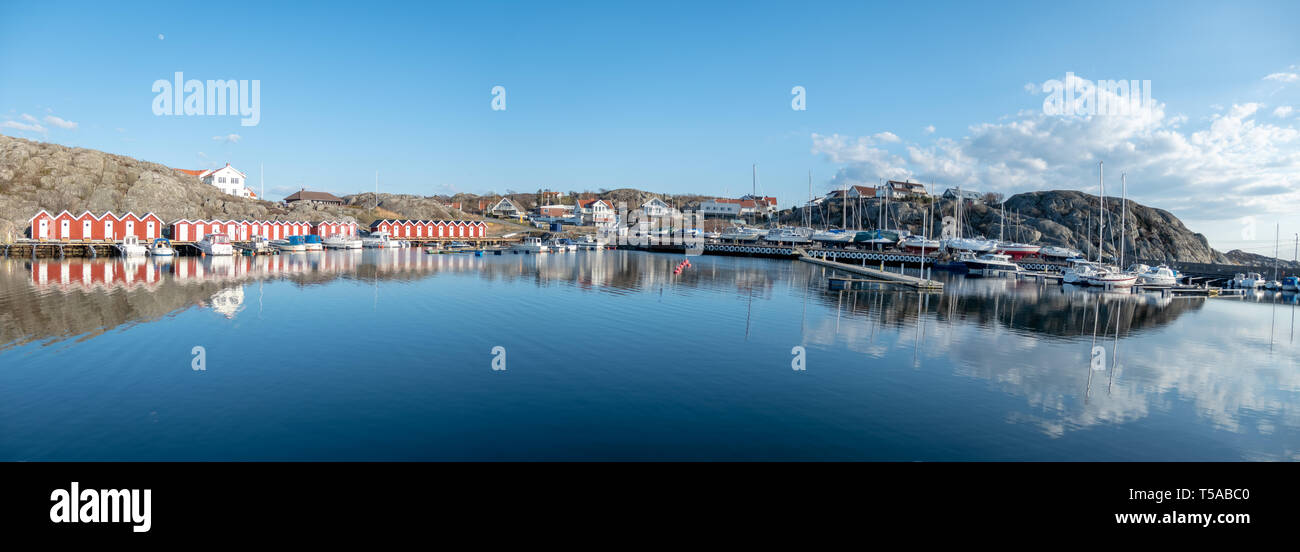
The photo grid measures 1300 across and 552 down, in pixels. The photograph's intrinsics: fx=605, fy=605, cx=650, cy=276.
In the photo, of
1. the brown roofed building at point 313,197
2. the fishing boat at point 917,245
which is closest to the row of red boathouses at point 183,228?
the brown roofed building at point 313,197

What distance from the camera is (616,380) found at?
60.9 ft

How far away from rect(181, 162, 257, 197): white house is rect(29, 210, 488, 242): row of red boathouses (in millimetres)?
33652

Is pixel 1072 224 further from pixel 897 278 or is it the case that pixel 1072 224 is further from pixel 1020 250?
pixel 897 278

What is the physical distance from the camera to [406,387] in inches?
685

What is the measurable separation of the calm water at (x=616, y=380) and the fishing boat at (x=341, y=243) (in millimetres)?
51850

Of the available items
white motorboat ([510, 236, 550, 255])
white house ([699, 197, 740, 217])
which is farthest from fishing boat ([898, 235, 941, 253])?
white house ([699, 197, 740, 217])

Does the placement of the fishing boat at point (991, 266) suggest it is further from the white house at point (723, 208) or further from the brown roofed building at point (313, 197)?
the brown roofed building at point (313, 197)

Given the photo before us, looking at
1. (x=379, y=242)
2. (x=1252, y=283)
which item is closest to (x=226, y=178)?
(x=379, y=242)

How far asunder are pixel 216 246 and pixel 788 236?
86.4 metres

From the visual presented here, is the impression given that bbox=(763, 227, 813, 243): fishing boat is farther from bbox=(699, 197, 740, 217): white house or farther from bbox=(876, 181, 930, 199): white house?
bbox=(699, 197, 740, 217): white house

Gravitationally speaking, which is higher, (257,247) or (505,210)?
(505,210)

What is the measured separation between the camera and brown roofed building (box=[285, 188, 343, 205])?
139000mm

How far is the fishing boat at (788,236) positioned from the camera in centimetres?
11119
